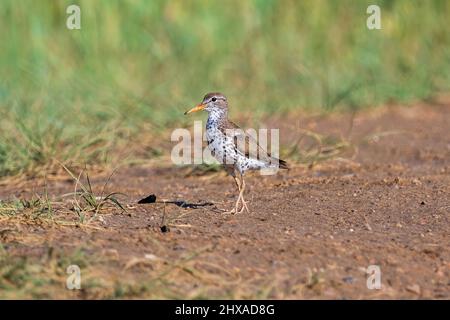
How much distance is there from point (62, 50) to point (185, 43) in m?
1.46

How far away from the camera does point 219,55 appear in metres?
11.6

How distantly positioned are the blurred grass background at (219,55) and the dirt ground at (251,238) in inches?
85.4

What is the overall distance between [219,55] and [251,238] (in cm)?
633

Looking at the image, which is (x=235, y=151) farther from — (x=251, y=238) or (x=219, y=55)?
(x=219, y=55)

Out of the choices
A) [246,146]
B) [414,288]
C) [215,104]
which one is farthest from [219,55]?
[414,288]

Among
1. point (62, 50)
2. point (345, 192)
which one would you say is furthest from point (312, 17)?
point (345, 192)

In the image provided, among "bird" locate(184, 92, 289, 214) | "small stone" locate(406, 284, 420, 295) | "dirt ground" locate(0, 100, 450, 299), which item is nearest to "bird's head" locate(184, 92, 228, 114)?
"bird" locate(184, 92, 289, 214)

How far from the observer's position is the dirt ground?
15.6 feet

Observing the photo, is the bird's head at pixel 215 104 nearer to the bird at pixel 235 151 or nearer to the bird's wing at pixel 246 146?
the bird at pixel 235 151

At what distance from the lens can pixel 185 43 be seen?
37.9ft

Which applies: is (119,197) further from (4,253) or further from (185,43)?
(185,43)

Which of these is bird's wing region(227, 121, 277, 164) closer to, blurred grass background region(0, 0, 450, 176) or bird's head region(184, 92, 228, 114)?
bird's head region(184, 92, 228, 114)

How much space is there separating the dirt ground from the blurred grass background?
2168 mm

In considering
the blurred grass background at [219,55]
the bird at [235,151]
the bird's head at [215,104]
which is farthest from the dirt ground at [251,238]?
the blurred grass background at [219,55]
